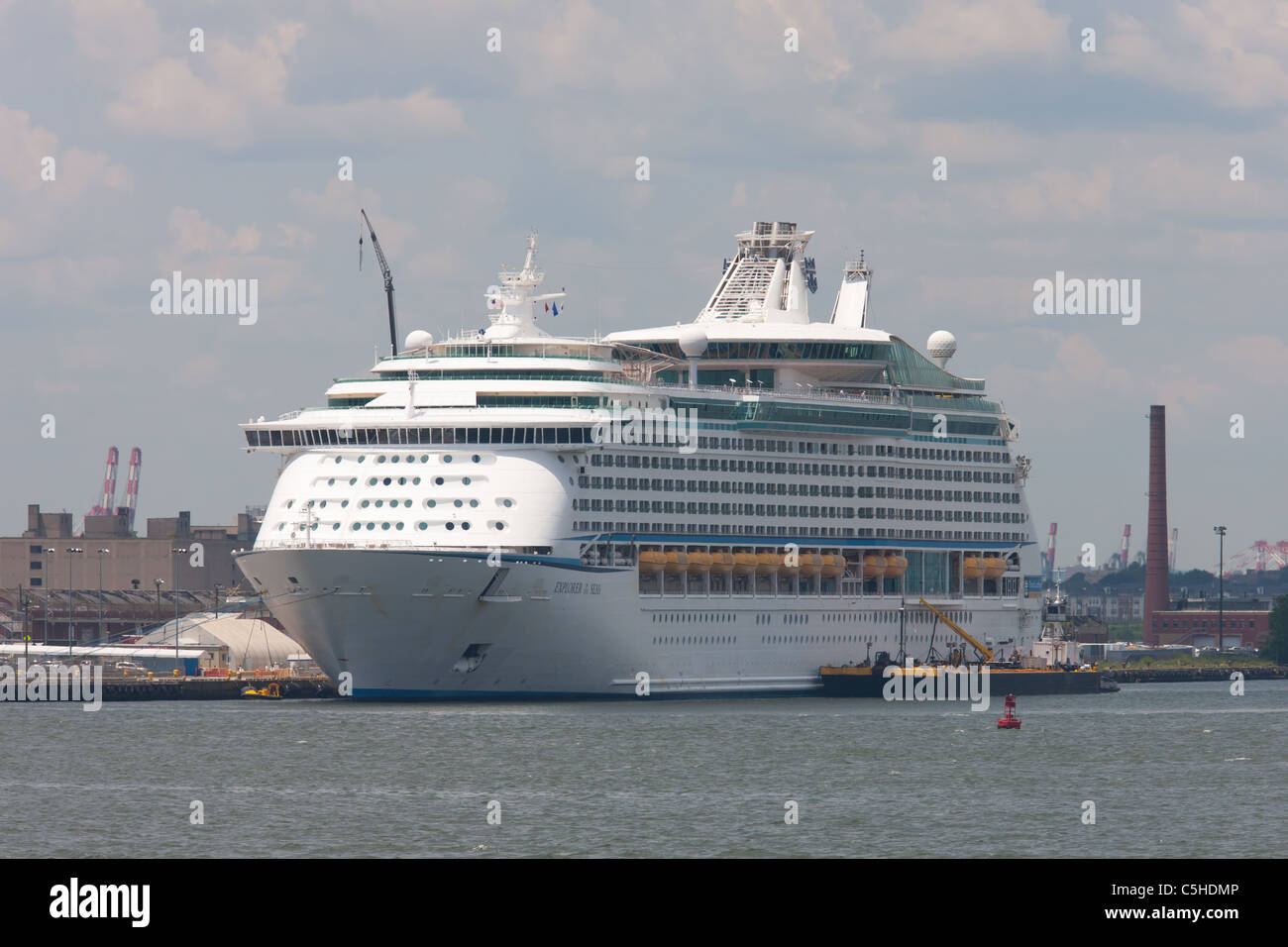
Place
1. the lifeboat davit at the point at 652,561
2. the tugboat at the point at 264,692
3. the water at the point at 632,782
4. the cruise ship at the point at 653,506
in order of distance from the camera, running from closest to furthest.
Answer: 1. the water at the point at 632,782
2. the cruise ship at the point at 653,506
3. the lifeboat davit at the point at 652,561
4. the tugboat at the point at 264,692

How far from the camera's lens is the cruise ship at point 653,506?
259ft

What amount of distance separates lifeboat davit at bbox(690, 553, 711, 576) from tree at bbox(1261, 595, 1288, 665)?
10214cm

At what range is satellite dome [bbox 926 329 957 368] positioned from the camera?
10806cm

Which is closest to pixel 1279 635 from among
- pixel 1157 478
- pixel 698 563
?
pixel 1157 478

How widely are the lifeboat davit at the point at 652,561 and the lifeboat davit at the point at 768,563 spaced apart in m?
6.88

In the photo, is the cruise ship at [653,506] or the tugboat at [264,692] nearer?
the cruise ship at [653,506]

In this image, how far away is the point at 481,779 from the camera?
2228 inches

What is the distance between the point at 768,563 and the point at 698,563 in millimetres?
5204

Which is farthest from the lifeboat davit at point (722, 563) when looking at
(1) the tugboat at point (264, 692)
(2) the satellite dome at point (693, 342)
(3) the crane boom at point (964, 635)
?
(1) the tugboat at point (264, 692)

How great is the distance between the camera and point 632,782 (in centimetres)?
5688

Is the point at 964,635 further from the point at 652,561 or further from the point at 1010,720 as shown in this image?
the point at 1010,720

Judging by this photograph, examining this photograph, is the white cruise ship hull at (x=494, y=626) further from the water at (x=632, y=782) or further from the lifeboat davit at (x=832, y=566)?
the lifeboat davit at (x=832, y=566)

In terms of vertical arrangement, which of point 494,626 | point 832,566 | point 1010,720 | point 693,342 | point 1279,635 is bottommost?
point 1010,720

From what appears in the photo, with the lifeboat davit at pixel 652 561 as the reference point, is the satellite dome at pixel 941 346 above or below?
above
